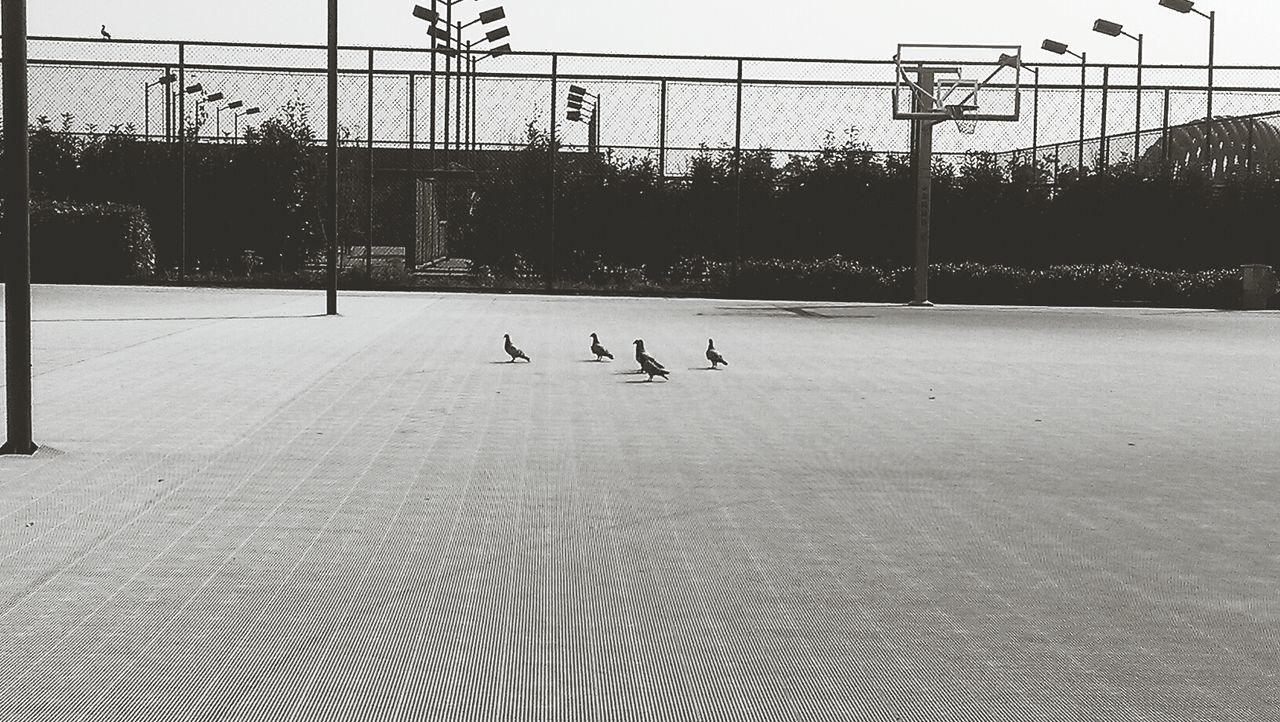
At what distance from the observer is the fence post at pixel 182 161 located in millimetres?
30797

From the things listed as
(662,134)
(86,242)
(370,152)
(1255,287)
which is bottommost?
(1255,287)

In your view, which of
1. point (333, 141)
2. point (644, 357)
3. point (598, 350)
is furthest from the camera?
point (333, 141)

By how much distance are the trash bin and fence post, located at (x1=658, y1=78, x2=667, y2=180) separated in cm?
1125

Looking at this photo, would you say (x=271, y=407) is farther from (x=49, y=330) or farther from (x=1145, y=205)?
(x=1145, y=205)

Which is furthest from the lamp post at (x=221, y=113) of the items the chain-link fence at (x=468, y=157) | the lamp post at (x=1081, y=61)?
the lamp post at (x=1081, y=61)

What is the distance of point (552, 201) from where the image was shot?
103 ft

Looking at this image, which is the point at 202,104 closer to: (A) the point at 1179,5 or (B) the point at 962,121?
(B) the point at 962,121

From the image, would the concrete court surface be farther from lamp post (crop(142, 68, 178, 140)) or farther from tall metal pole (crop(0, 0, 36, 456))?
lamp post (crop(142, 68, 178, 140))

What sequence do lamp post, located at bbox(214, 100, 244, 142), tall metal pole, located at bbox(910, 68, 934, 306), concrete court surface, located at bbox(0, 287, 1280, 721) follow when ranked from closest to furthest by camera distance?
concrete court surface, located at bbox(0, 287, 1280, 721) → tall metal pole, located at bbox(910, 68, 934, 306) → lamp post, located at bbox(214, 100, 244, 142)

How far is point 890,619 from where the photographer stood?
5.26 meters

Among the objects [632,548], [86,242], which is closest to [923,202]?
[86,242]

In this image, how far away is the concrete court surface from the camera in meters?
4.49

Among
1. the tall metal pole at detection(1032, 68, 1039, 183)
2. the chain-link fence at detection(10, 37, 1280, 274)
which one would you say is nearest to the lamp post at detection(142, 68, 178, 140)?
the chain-link fence at detection(10, 37, 1280, 274)

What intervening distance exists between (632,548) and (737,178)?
2566cm
